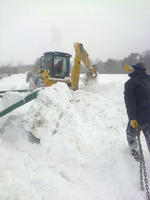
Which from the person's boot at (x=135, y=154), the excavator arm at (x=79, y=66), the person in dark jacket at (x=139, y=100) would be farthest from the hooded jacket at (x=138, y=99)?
the excavator arm at (x=79, y=66)

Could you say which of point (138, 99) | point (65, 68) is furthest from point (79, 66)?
point (138, 99)

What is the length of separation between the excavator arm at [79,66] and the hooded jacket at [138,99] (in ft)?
20.1

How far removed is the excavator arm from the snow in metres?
4.04

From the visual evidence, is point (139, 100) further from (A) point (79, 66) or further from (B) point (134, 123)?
(A) point (79, 66)

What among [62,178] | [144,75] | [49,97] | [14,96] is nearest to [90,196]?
[62,178]

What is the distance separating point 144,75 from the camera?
2779 mm

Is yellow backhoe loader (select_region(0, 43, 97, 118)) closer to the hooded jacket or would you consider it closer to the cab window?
the cab window

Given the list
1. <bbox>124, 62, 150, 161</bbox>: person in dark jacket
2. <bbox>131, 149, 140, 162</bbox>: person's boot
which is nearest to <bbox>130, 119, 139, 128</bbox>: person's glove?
<bbox>124, 62, 150, 161</bbox>: person in dark jacket

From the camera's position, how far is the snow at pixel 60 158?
86.8 inches

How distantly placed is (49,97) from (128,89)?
85.8 inches

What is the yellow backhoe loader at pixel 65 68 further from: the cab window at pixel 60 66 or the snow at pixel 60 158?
the snow at pixel 60 158

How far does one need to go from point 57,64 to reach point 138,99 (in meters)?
7.34

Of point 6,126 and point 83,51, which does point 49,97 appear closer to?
point 6,126

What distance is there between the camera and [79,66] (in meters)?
8.89
